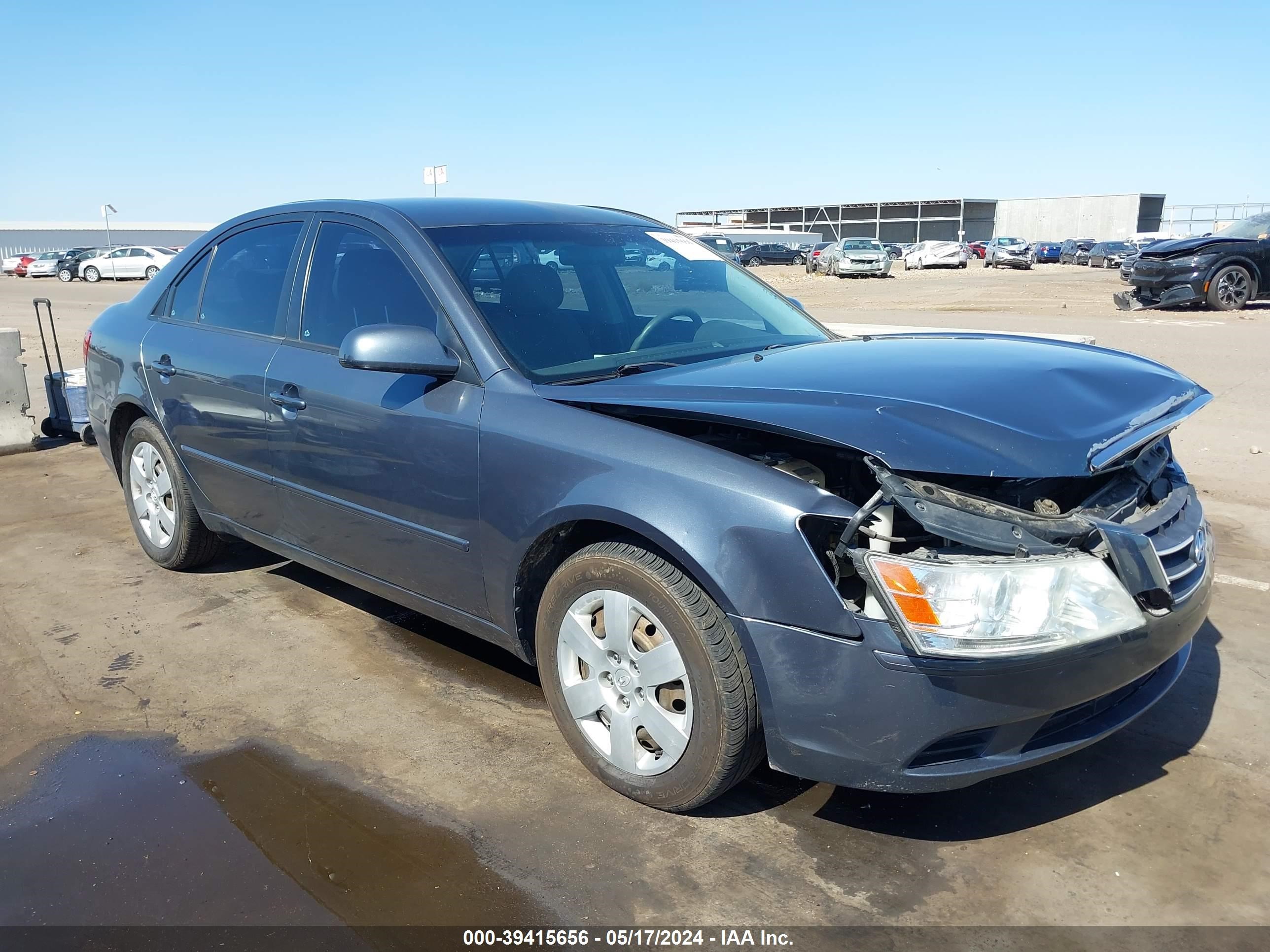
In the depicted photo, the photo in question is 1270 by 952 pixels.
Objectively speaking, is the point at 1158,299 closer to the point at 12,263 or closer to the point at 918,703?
the point at 918,703

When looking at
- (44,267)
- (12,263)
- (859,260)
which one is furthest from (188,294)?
(12,263)

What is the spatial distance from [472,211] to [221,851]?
94.0 inches

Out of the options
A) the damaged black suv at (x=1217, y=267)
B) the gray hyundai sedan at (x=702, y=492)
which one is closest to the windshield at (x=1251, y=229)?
the damaged black suv at (x=1217, y=267)

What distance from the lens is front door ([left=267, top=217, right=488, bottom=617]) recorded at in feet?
10.8

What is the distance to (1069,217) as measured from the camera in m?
81.9

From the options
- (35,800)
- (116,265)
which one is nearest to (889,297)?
(35,800)

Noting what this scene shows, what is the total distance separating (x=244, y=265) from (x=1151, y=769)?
3.98 metres

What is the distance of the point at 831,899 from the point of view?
256cm

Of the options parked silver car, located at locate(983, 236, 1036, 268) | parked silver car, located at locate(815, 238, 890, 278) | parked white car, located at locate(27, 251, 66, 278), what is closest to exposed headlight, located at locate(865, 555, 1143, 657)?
parked silver car, located at locate(815, 238, 890, 278)

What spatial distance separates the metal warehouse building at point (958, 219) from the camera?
79.8 meters

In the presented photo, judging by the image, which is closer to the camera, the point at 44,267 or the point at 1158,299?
the point at 1158,299

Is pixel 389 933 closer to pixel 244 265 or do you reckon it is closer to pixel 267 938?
pixel 267 938

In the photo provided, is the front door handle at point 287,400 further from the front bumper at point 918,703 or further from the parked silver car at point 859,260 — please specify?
the parked silver car at point 859,260

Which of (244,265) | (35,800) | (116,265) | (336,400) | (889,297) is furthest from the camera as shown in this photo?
(116,265)
